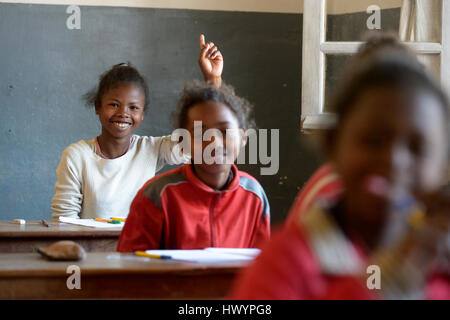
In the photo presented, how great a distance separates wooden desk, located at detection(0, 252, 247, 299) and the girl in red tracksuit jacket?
0.36 metres

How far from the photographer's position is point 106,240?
2.32 metres

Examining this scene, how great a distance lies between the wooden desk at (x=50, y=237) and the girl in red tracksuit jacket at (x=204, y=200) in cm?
45

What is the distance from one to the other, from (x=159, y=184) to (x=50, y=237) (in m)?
0.59

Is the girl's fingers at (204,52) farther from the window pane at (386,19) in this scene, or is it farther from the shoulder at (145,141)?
the window pane at (386,19)

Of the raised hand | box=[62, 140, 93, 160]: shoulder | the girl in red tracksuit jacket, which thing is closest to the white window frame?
the raised hand

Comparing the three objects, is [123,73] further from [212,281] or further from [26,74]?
[212,281]

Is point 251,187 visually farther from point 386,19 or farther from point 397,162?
point 386,19

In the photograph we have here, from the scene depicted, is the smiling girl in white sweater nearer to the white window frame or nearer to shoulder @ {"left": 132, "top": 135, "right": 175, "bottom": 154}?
shoulder @ {"left": 132, "top": 135, "right": 175, "bottom": 154}

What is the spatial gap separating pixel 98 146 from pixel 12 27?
1.15 metres

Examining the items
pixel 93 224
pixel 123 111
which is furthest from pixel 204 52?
pixel 93 224

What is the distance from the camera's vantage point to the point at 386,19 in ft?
11.3

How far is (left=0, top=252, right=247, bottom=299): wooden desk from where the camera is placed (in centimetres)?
139
